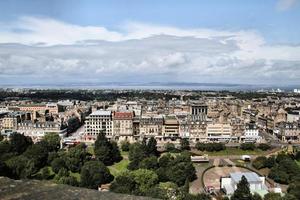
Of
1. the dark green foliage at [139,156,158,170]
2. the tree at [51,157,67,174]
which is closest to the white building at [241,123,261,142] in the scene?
the dark green foliage at [139,156,158,170]

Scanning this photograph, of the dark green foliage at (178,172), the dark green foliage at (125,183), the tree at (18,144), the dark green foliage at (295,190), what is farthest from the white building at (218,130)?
the dark green foliage at (125,183)

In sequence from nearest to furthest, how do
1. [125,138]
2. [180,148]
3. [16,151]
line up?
[16,151] → [180,148] → [125,138]

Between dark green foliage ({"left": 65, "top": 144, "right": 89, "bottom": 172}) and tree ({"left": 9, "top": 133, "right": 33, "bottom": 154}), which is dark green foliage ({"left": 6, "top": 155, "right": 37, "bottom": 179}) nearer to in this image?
dark green foliage ({"left": 65, "top": 144, "right": 89, "bottom": 172})

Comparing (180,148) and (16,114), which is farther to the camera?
(16,114)

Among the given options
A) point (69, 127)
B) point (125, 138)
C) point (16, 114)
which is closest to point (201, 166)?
point (125, 138)

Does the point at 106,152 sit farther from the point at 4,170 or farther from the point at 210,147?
the point at 210,147

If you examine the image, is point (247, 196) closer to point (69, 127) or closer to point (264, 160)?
point (264, 160)

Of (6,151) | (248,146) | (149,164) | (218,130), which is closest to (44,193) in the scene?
(149,164)
